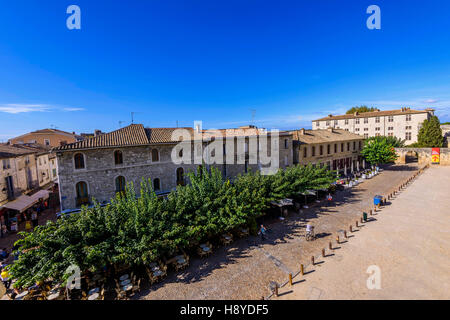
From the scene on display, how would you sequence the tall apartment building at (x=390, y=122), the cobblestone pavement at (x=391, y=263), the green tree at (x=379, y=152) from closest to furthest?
1. the cobblestone pavement at (x=391, y=263)
2. the green tree at (x=379, y=152)
3. the tall apartment building at (x=390, y=122)

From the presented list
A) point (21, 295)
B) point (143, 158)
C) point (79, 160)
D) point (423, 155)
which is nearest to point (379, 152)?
point (423, 155)

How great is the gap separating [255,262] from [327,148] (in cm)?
2775

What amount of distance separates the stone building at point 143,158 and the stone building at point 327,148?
17.6ft

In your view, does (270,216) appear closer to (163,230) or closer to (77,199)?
(163,230)

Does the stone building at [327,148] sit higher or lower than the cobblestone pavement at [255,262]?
higher

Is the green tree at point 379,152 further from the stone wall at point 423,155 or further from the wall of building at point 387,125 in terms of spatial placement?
the wall of building at point 387,125

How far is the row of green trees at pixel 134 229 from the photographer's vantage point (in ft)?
32.3

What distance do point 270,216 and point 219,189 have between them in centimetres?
652

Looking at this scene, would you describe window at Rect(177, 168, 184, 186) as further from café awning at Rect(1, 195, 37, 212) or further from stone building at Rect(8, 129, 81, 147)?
stone building at Rect(8, 129, 81, 147)

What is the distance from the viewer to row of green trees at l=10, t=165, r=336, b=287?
9852 mm

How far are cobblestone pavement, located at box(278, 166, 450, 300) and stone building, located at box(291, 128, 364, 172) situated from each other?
12391 mm

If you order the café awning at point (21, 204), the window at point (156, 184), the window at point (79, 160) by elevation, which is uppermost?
the window at point (79, 160)

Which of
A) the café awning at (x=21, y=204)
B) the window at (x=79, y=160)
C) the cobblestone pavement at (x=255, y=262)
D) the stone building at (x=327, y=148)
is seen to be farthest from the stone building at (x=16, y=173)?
the stone building at (x=327, y=148)

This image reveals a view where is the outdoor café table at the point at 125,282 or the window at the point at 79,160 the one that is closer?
the outdoor café table at the point at 125,282
